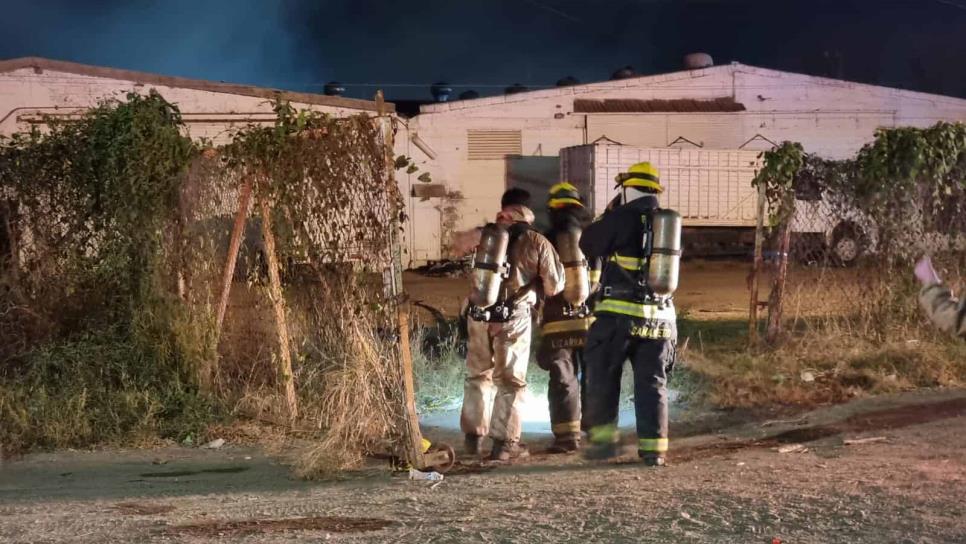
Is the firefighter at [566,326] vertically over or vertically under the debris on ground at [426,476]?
over

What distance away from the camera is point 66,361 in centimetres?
728

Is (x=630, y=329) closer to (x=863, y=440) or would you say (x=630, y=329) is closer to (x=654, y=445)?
(x=654, y=445)

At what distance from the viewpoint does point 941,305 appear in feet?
14.2

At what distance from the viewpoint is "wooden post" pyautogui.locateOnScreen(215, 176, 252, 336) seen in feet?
22.2

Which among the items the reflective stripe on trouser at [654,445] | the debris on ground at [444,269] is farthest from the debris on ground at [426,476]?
the debris on ground at [444,269]

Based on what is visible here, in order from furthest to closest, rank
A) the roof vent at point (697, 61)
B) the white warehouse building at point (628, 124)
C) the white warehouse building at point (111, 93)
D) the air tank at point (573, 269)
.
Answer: the roof vent at point (697, 61)
the white warehouse building at point (628, 124)
the white warehouse building at point (111, 93)
the air tank at point (573, 269)

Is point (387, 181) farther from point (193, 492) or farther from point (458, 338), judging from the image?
point (458, 338)

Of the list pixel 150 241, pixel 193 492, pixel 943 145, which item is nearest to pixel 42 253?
pixel 150 241

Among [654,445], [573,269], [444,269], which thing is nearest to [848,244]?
[573,269]

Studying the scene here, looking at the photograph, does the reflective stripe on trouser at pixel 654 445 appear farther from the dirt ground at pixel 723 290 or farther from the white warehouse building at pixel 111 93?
the white warehouse building at pixel 111 93

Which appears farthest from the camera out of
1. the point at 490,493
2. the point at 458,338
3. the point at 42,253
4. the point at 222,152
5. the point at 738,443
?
the point at 458,338

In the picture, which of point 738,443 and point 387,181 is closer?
point 387,181

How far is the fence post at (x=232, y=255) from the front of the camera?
6773mm

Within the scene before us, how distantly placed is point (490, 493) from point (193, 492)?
1808 millimetres
